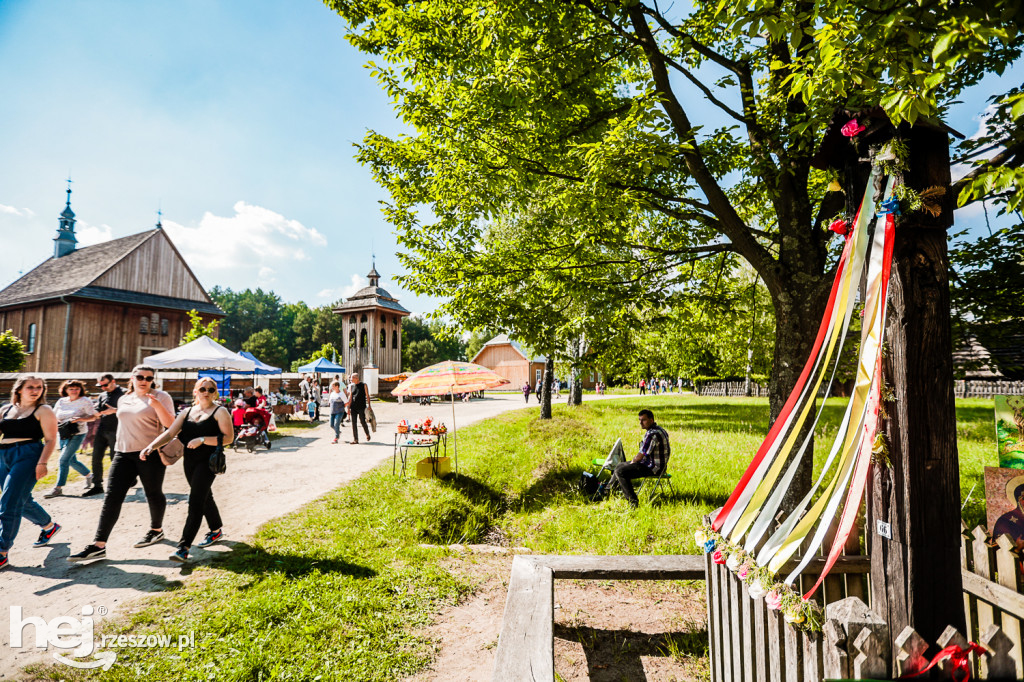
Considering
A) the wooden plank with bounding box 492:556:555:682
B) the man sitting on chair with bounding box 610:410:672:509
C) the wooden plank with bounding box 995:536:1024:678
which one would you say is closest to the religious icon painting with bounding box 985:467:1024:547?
the wooden plank with bounding box 995:536:1024:678

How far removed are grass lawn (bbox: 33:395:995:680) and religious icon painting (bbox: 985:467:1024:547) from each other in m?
2.71

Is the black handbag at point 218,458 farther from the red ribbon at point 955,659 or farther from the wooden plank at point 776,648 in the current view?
the red ribbon at point 955,659

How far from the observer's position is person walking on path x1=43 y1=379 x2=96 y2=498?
785cm

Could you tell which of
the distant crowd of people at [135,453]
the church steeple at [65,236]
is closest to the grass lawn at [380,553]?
the distant crowd of people at [135,453]

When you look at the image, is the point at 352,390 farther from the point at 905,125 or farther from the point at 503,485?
the point at 905,125

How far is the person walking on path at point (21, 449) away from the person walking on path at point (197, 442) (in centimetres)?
99

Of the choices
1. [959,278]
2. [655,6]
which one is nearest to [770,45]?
[655,6]

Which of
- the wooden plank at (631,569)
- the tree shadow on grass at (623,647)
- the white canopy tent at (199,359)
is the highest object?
the white canopy tent at (199,359)

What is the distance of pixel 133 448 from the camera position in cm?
546

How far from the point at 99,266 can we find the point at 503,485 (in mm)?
37023

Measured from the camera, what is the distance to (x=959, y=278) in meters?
5.01

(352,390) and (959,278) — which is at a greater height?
(959,278)

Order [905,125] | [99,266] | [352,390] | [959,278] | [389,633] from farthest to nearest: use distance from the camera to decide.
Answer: [99,266], [352,390], [959,278], [389,633], [905,125]

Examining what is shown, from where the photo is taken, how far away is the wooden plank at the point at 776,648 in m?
1.92
